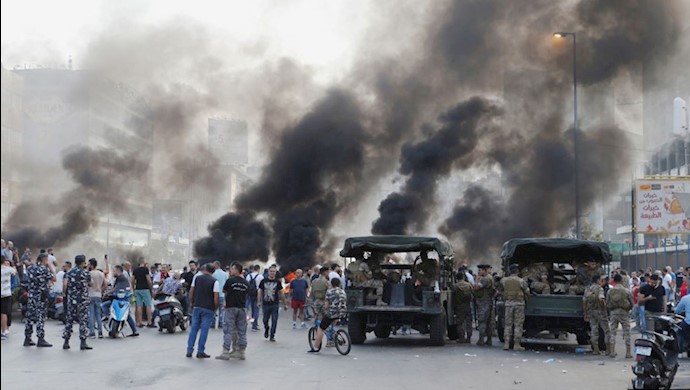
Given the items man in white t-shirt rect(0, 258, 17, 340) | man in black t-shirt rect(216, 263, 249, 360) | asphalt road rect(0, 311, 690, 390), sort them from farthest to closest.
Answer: man in white t-shirt rect(0, 258, 17, 340) → man in black t-shirt rect(216, 263, 249, 360) → asphalt road rect(0, 311, 690, 390)

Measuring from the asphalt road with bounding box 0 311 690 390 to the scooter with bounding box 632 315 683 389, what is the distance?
109 centimetres

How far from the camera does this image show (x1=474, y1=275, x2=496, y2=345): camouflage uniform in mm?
18891

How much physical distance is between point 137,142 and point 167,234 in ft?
111

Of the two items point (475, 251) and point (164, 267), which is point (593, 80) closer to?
point (475, 251)

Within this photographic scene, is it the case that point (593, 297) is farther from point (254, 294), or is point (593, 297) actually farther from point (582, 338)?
point (254, 294)

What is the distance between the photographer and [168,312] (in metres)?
20.6

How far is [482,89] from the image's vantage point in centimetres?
4138

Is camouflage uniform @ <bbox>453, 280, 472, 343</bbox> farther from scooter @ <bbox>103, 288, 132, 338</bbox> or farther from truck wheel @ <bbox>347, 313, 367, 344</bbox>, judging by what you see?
scooter @ <bbox>103, 288, 132, 338</bbox>

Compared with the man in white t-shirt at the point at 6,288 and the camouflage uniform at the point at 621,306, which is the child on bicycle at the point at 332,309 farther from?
the man in white t-shirt at the point at 6,288

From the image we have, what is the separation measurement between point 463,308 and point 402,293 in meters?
1.35

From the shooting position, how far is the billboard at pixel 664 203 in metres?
31.1

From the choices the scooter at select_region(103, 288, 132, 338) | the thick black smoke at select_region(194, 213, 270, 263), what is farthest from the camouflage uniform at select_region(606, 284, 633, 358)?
the thick black smoke at select_region(194, 213, 270, 263)

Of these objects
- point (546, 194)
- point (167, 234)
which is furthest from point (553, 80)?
point (167, 234)

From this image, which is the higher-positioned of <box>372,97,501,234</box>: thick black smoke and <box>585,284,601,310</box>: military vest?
<box>372,97,501,234</box>: thick black smoke
